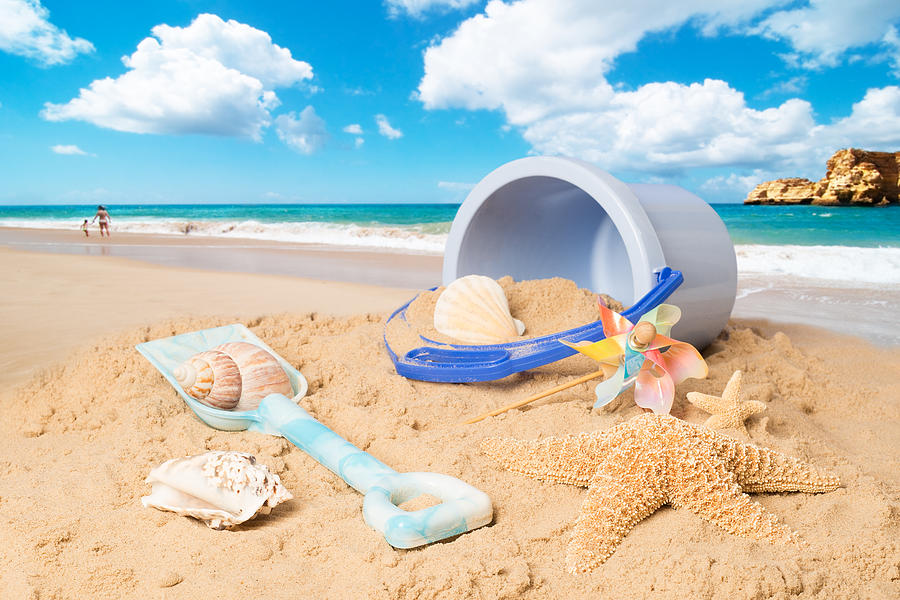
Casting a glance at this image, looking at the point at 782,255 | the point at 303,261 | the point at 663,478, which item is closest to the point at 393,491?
the point at 663,478

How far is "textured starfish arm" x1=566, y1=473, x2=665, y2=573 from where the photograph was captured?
1.52m

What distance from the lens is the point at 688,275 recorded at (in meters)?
3.06

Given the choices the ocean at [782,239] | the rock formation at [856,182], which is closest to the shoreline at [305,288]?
the ocean at [782,239]

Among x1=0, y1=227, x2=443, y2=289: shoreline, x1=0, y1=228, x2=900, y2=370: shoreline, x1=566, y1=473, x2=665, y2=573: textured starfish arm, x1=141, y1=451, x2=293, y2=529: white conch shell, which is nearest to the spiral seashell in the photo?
x1=141, y1=451, x2=293, y2=529: white conch shell

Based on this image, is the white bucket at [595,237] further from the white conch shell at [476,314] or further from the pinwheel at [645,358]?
the white conch shell at [476,314]

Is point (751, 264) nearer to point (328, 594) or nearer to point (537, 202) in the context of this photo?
point (537, 202)

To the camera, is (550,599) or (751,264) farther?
(751,264)

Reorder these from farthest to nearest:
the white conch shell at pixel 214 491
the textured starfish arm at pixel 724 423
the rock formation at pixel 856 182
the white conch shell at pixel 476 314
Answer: the rock formation at pixel 856 182, the white conch shell at pixel 476 314, the textured starfish arm at pixel 724 423, the white conch shell at pixel 214 491

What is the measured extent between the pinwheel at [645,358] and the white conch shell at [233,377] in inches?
55.1

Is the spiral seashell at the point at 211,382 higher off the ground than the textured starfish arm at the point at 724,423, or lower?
higher

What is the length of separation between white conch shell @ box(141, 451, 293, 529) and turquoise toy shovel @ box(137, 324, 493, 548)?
28 cm

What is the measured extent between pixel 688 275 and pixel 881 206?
3716 cm

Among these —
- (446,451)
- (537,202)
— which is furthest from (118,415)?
(537,202)

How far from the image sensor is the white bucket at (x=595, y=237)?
3.00 meters
